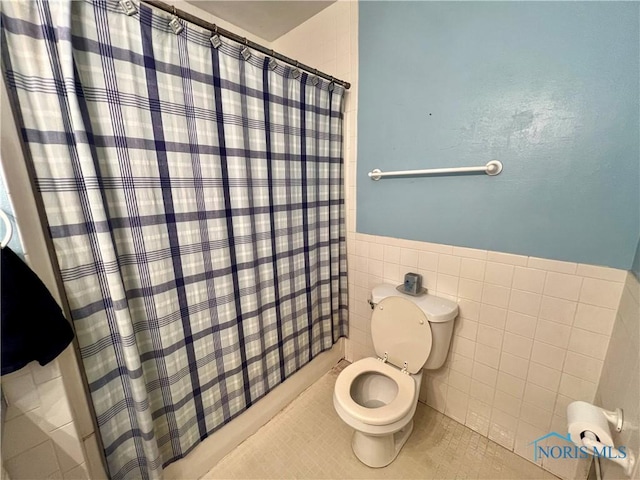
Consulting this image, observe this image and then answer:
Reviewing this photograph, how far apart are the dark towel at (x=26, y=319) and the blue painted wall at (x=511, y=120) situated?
141 cm

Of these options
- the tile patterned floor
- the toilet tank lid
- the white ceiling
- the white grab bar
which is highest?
the white ceiling

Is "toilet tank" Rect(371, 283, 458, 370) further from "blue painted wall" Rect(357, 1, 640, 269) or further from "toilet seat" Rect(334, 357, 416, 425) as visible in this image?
"blue painted wall" Rect(357, 1, 640, 269)

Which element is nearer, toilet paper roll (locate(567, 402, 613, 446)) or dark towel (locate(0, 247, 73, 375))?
dark towel (locate(0, 247, 73, 375))

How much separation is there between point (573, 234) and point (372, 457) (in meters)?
1.30

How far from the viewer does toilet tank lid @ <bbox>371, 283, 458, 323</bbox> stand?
1.25m

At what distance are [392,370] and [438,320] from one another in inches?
14.3

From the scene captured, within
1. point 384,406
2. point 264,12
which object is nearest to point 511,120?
point 384,406

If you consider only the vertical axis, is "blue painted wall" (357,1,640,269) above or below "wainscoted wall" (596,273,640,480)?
above

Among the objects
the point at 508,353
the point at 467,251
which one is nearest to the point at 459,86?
the point at 467,251

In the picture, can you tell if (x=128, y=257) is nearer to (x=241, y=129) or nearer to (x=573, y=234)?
(x=241, y=129)

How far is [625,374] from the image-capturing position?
2.54 ft

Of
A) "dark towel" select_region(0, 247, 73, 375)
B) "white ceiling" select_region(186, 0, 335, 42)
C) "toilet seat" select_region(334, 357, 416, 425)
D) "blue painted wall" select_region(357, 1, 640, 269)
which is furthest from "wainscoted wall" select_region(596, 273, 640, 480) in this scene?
"white ceiling" select_region(186, 0, 335, 42)

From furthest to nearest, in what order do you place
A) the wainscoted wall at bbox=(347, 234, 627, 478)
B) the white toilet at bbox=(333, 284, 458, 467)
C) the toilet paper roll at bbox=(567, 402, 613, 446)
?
the white toilet at bbox=(333, 284, 458, 467), the wainscoted wall at bbox=(347, 234, 627, 478), the toilet paper roll at bbox=(567, 402, 613, 446)

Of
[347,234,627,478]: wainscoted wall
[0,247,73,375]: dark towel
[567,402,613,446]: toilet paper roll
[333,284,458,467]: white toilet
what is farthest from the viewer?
[333,284,458,467]: white toilet
